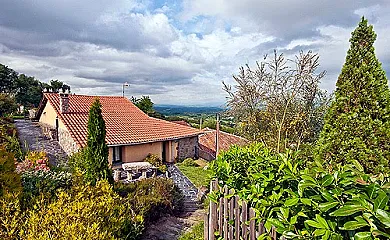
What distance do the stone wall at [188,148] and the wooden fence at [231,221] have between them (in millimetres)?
16168

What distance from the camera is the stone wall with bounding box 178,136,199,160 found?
19.4 metres

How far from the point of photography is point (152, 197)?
770 cm

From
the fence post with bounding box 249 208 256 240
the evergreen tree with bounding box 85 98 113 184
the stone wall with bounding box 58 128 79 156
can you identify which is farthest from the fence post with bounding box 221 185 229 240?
the stone wall with bounding box 58 128 79 156

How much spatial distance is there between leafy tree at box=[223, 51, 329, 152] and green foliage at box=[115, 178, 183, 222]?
336 cm

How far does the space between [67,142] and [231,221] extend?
1463 cm

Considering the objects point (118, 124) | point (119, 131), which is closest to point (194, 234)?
point (119, 131)

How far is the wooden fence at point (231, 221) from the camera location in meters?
2.16

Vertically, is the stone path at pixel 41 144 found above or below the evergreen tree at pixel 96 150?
below

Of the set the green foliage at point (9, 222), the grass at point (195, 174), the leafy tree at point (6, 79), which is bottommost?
the grass at point (195, 174)

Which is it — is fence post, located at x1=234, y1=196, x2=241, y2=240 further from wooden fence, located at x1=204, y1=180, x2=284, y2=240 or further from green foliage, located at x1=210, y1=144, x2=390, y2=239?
green foliage, located at x1=210, y1=144, x2=390, y2=239

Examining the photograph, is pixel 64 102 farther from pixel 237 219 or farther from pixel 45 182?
pixel 237 219

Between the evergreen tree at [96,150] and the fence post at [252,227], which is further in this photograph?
the evergreen tree at [96,150]

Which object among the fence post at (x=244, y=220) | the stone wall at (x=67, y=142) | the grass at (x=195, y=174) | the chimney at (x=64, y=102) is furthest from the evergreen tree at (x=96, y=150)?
the chimney at (x=64, y=102)

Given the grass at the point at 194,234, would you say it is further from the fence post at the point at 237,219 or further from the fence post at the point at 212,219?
the fence post at the point at 237,219
